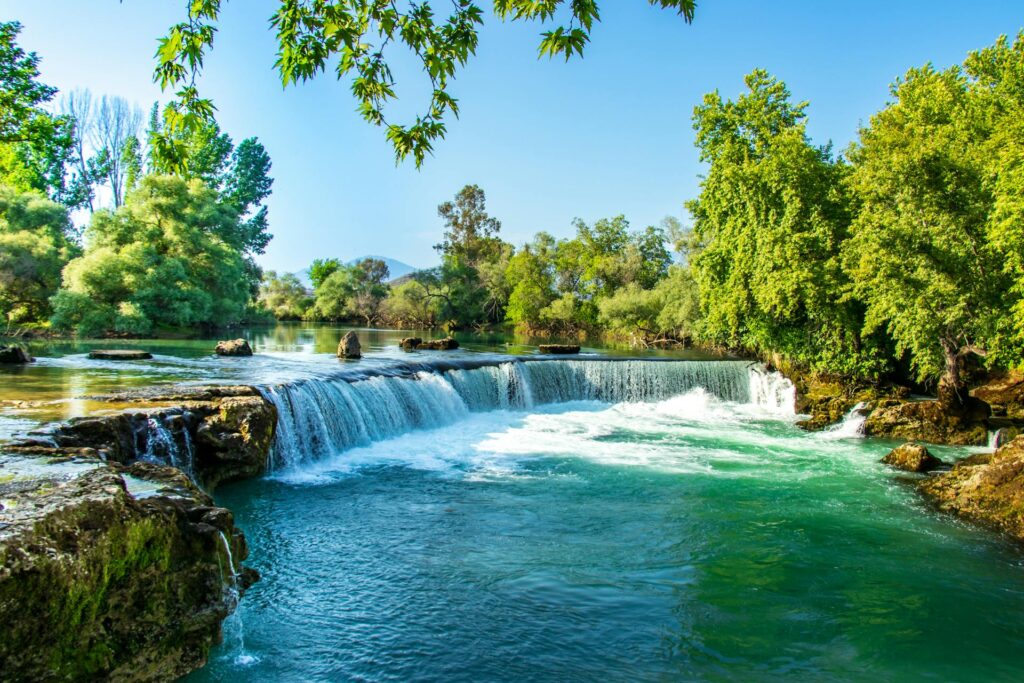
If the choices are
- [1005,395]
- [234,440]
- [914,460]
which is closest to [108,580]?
[234,440]

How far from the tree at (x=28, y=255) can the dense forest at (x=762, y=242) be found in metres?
0.08

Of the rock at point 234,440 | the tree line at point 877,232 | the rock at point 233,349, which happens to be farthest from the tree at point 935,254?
the rock at point 233,349

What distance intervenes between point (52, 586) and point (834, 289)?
54.3 feet

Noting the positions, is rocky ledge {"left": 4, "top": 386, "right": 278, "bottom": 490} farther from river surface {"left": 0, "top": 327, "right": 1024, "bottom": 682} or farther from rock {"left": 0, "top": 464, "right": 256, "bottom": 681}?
rock {"left": 0, "top": 464, "right": 256, "bottom": 681}

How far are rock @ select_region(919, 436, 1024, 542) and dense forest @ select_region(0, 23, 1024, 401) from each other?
3.59 metres

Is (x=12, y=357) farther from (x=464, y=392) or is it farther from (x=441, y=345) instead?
(x=441, y=345)

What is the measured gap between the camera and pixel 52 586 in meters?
3.34

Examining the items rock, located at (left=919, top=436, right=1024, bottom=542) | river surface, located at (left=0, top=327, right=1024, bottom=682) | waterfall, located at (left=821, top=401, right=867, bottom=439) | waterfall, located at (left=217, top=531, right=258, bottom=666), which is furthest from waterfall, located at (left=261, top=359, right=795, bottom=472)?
rock, located at (left=919, top=436, right=1024, bottom=542)

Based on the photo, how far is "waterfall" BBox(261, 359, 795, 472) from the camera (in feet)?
37.0

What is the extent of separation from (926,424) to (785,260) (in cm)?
542

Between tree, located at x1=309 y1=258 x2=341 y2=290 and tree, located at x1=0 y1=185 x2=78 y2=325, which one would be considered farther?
tree, located at x1=309 y1=258 x2=341 y2=290

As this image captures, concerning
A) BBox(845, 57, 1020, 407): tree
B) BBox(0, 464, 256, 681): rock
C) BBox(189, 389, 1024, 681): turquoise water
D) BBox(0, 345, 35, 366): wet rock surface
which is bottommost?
BBox(189, 389, 1024, 681): turquoise water

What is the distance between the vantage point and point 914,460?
10.7 metres

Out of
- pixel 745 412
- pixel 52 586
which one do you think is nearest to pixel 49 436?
pixel 52 586
